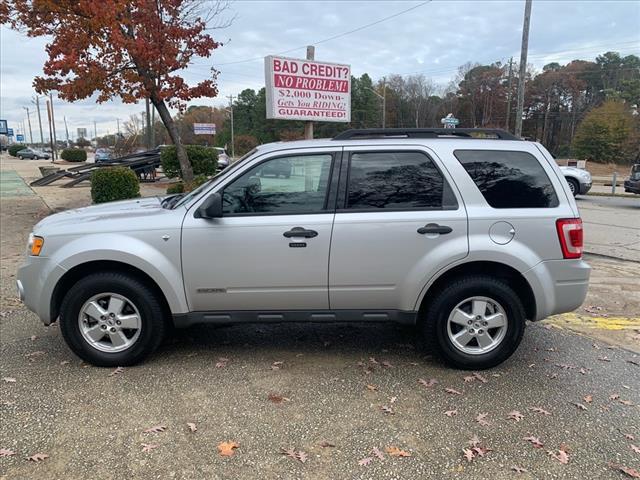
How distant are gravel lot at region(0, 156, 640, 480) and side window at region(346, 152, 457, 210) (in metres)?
1.32

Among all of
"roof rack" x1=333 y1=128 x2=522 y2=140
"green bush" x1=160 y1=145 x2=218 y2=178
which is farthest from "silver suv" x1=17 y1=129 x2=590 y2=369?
"green bush" x1=160 y1=145 x2=218 y2=178

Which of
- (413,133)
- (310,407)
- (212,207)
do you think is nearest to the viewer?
(310,407)

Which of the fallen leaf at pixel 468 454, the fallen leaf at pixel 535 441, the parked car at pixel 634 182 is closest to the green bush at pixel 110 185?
the fallen leaf at pixel 468 454

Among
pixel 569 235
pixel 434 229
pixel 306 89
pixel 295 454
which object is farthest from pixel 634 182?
pixel 295 454

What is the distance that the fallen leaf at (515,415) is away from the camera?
3238 mm

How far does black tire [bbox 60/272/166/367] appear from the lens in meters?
3.71

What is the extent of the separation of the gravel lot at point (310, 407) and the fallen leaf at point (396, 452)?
0.04 m

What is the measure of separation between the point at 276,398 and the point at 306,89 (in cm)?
875

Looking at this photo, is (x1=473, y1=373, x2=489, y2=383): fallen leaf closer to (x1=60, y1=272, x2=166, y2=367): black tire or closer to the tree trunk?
(x1=60, y1=272, x2=166, y2=367): black tire

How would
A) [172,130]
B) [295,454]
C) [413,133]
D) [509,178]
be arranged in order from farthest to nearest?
[172,130] < [413,133] < [509,178] < [295,454]

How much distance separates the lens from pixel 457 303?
3762mm

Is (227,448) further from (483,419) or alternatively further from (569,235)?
(569,235)

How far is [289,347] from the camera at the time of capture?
435 cm

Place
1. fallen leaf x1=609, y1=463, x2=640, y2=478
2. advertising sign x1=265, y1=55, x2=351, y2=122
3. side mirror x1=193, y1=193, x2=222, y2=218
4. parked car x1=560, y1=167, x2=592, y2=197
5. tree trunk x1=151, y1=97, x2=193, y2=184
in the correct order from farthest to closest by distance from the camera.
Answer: parked car x1=560, y1=167, x2=592, y2=197 → tree trunk x1=151, y1=97, x2=193, y2=184 → advertising sign x1=265, y1=55, x2=351, y2=122 → side mirror x1=193, y1=193, x2=222, y2=218 → fallen leaf x1=609, y1=463, x2=640, y2=478
